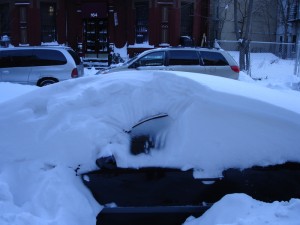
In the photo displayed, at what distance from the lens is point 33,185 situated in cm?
318

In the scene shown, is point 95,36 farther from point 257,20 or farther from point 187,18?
point 257,20

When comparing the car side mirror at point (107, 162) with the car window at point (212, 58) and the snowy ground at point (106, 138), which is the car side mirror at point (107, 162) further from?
the car window at point (212, 58)

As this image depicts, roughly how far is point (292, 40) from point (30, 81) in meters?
26.0

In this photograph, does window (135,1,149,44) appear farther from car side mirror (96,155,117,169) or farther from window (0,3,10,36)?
car side mirror (96,155,117,169)

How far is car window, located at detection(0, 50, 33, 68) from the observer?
41.5 feet

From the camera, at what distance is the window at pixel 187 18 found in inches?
917

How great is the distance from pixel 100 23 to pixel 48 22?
3.12 meters

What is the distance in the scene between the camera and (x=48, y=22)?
2370 centimetres

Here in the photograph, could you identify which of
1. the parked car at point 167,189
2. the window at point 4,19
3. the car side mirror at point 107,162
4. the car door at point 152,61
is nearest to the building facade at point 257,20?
the window at point 4,19

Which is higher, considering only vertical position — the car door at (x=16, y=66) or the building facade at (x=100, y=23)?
the building facade at (x=100, y=23)

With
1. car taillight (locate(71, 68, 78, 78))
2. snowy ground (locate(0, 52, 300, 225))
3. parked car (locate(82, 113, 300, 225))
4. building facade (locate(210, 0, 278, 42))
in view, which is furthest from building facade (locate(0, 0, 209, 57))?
parked car (locate(82, 113, 300, 225))

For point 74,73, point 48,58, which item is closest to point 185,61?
point 74,73

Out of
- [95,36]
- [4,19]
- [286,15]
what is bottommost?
[95,36]

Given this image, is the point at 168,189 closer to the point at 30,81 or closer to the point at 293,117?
the point at 293,117
